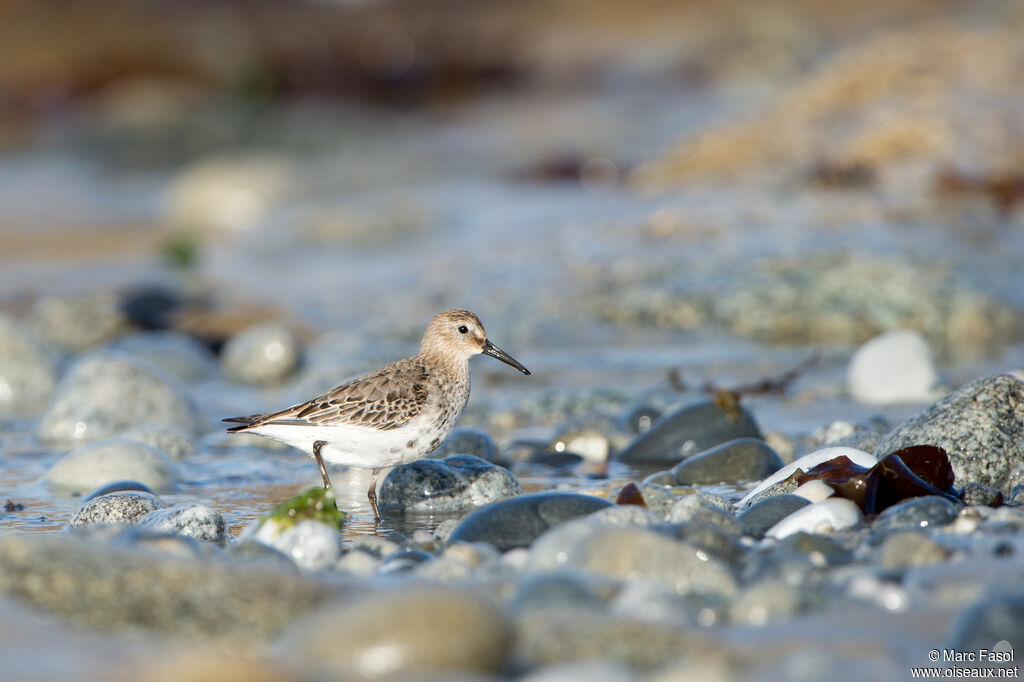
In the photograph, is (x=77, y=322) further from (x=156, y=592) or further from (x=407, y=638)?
(x=407, y=638)

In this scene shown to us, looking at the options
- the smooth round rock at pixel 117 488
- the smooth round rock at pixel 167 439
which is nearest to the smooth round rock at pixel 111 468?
the smooth round rock at pixel 117 488

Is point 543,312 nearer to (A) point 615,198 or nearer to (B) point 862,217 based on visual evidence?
(B) point 862,217

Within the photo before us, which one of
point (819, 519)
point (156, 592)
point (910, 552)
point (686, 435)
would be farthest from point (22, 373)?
point (910, 552)

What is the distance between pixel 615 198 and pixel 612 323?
4.54 m

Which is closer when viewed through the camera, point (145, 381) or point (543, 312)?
point (145, 381)

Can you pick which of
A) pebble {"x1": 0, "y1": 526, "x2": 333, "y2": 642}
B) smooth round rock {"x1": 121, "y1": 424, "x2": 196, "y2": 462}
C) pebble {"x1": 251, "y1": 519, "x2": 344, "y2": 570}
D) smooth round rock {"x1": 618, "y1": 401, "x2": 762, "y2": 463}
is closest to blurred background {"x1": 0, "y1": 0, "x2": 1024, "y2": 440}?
smooth round rock {"x1": 618, "y1": 401, "x2": 762, "y2": 463}

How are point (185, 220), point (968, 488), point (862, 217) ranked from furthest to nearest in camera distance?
point (185, 220), point (862, 217), point (968, 488)

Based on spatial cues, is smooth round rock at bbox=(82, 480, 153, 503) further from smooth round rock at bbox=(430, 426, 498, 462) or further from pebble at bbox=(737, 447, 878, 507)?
pebble at bbox=(737, 447, 878, 507)

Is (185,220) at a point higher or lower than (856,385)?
higher

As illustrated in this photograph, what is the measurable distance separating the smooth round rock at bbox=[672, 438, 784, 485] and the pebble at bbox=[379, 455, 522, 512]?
833 millimetres

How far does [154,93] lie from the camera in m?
27.0

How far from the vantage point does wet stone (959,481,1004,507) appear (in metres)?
4.76

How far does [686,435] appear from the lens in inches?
248

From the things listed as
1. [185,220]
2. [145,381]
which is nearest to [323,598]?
[145,381]
